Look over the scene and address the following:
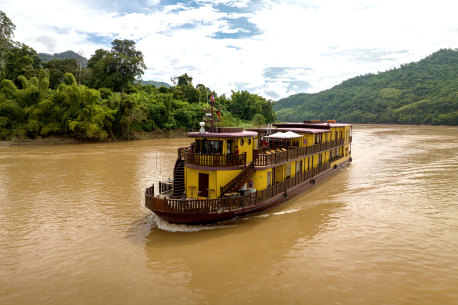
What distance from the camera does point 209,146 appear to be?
16.0m

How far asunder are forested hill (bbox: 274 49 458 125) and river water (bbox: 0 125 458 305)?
370 feet

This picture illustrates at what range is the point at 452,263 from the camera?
11.8 m

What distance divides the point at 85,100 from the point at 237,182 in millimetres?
48109

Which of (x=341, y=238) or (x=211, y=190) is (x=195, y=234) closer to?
(x=211, y=190)

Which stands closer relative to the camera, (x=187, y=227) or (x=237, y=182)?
(x=187, y=227)

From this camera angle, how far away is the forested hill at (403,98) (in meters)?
117

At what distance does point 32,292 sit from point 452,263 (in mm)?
15639

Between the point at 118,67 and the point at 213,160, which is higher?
the point at 118,67

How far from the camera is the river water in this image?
32.3 ft

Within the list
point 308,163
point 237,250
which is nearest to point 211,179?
point 237,250

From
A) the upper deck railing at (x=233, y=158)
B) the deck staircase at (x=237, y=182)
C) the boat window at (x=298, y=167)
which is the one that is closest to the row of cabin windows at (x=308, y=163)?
the boat window at (x=298, y=167)

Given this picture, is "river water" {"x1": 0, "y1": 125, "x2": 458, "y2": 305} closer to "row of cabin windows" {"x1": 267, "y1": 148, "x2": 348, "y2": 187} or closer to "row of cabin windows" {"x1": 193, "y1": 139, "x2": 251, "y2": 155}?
"row of cabin windows" {"x1": 267, "y1": 148, "x2": 348, "y2": 187}

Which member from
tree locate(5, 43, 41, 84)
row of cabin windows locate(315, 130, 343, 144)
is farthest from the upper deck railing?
tree locate(5, 43, 41, 84)

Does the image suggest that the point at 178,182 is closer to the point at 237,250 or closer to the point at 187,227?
the point at 187,227
